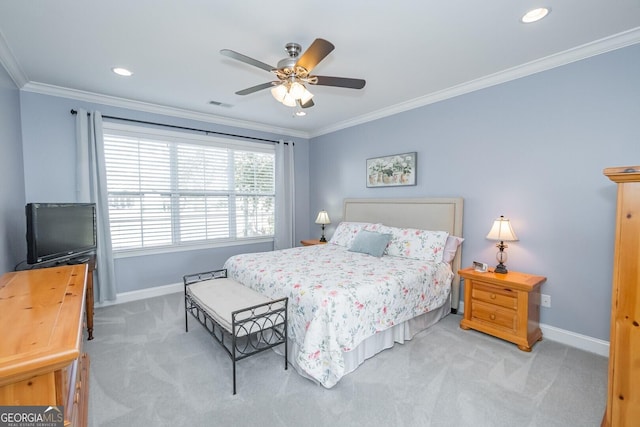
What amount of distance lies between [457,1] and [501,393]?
2.65 meters

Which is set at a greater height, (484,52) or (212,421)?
(484,52)

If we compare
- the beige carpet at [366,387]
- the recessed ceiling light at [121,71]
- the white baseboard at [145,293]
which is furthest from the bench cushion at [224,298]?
the recessed ceiling light at [121,71]

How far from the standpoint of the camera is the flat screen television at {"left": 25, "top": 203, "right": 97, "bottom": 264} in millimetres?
2338

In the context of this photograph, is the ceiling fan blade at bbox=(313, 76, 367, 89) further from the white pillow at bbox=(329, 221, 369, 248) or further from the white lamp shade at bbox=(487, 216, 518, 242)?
the white pillow at bbox=(329, 221, 369, 248)

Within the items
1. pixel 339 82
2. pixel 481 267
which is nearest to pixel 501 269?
pixel 481 267

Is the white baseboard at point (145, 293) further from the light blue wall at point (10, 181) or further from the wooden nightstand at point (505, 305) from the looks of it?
the wooden nightstand at point (505, 305)

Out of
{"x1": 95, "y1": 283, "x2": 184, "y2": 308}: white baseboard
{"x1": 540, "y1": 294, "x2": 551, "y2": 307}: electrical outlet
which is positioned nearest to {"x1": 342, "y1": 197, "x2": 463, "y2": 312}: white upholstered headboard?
{"x1": 540, "y1": 294, "x2": 551, "y2": 307}: electrical outlet

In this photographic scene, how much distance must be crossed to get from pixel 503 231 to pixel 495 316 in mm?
808

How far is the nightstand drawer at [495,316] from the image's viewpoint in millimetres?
2586

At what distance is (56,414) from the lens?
0.87 metres

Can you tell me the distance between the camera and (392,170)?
13.3ft

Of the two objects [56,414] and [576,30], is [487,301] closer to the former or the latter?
[576,30]

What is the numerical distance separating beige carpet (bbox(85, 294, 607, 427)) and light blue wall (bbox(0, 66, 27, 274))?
1114 millimetres

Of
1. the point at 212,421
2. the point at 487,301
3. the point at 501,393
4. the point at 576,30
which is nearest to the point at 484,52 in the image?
the point at 576,30
